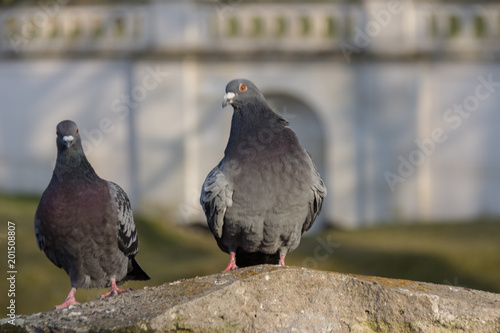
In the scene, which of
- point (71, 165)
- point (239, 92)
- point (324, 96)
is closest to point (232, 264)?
point (239, 92)

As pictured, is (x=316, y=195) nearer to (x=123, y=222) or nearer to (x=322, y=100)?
(x=123, y=222)

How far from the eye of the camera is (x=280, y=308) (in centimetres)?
517

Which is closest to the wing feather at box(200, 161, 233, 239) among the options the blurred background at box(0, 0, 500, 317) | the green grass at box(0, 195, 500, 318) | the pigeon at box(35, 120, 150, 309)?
the pigeon at box(35, 120, 150, 309)

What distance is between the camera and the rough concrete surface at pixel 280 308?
5.03 meters

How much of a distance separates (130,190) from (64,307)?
9.94 m

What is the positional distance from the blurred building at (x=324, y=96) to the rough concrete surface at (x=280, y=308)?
31.2ft

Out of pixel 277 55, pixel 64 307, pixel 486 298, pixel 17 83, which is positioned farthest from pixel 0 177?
pixel 486 298

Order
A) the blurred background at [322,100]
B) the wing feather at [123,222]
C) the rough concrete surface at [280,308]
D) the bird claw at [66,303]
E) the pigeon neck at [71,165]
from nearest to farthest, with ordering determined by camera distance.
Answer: the rough concrete surface at [280,308] < the pigeon neck at [71,165] < the bird claw at [66,303] < the wing feather at [123,222] < the blurred background at [322,100]

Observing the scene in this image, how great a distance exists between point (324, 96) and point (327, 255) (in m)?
3.64


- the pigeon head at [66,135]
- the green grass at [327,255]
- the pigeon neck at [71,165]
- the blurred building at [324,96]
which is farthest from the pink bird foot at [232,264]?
the blurred building at [324,96]

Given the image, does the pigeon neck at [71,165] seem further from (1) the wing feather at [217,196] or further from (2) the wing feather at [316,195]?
(2) the wing feather at [316,195]

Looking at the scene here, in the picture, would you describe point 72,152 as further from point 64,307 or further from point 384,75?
point 384,75

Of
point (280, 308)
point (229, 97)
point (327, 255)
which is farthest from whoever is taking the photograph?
point (327, 255)

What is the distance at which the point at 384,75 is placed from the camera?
48.4 ft
